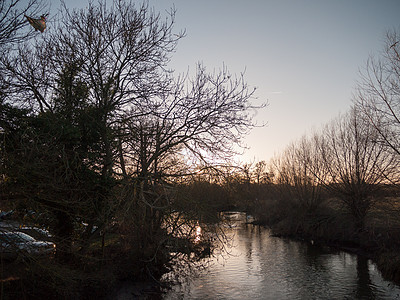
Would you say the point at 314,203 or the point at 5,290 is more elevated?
the point at 314,203

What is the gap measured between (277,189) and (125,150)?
26199mm

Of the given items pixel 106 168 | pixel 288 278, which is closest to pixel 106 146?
pixel 106 168

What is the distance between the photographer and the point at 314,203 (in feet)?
99.5

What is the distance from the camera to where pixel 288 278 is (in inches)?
659

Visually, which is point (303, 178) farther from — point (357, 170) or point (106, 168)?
point (106, 168)

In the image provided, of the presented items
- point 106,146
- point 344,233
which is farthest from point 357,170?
point 106,146

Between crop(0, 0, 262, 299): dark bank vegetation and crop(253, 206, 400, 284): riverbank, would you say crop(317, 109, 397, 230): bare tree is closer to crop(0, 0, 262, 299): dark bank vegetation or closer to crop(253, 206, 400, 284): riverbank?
crop(253, 206, 400, 284): riverbank

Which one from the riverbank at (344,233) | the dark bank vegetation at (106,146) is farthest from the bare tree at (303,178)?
the dark bank vegetation at (106,146)

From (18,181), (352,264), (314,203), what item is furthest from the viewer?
(314,203)

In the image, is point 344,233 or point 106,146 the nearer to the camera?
point 106,146

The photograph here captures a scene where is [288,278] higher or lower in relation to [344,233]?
lower

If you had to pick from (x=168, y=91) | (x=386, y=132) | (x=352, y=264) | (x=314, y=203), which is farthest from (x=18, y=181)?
(x=314, y=203)

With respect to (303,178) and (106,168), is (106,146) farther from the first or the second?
(303,178)

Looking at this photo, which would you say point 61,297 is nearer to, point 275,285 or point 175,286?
point 175,286
